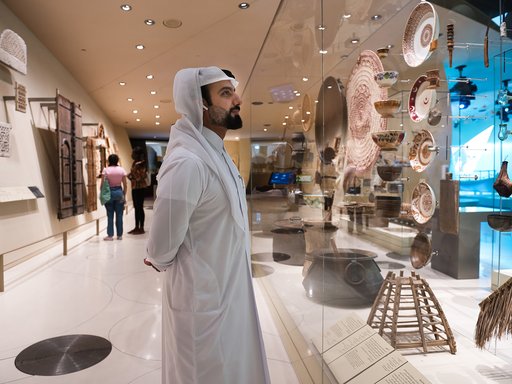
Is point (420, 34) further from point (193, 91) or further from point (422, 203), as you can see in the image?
point (193, 91)

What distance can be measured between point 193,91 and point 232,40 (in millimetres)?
4846

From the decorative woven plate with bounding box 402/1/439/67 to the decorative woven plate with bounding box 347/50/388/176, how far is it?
0.15 m

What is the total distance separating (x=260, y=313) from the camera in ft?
10.7

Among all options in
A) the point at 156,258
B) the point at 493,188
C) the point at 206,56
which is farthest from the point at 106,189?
the point at 493,188

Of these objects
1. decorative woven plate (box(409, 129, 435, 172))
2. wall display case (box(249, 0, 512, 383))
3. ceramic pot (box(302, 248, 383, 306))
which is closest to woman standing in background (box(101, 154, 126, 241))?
wall display case (box(249, 0, 512, 383))

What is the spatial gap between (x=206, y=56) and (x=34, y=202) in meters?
3.63

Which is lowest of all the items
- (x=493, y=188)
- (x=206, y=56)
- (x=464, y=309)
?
(x=464, y=309)

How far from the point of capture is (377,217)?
2.09 metres

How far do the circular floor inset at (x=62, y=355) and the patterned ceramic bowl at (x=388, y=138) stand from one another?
2159 mm


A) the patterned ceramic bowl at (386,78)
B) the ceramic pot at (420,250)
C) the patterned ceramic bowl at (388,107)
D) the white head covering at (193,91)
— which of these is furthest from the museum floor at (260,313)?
the white head covering at (193,91)

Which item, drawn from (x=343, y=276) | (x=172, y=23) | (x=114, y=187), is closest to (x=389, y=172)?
(x=343, y=276)

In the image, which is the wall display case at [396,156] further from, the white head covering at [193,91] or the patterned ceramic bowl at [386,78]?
the white head covering at [193,91]

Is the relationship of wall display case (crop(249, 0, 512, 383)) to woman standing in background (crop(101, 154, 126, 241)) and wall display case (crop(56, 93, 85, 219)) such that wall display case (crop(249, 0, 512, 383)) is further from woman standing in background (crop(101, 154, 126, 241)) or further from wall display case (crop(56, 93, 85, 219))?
woman standing in background (crop(101, 154, 126, 241))

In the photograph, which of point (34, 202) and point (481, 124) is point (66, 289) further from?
point (481, 124)
